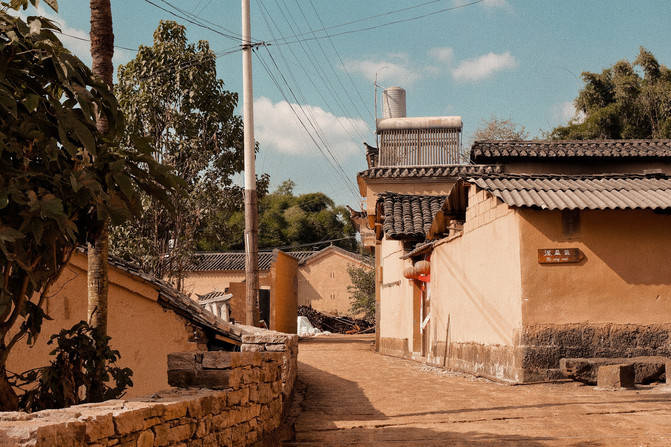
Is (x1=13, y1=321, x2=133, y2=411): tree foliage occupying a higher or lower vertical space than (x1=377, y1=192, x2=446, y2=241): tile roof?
lower

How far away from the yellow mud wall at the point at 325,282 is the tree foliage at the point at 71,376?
39032 millimetres

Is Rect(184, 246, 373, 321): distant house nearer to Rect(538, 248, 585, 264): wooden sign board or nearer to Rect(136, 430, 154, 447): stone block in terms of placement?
Rect(538, 248, 585, 264): wooden sign board

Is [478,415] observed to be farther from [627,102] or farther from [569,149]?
[627,102]

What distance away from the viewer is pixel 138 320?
975 cm

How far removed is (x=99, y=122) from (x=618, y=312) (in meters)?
7.46

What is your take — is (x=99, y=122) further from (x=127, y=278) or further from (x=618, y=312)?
(x=618, y=312)

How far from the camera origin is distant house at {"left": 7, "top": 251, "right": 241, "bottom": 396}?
9.16 meters

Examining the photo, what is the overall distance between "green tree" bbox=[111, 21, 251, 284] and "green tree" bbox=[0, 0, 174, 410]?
1325 centimetres

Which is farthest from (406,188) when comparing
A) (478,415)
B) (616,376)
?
(478,415)

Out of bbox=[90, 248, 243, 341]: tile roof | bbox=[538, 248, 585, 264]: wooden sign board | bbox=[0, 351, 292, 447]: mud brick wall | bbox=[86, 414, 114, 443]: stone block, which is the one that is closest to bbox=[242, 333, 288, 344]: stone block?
bbox=[90, 248, 243, 341]: tile roof

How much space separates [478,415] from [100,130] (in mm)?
4957

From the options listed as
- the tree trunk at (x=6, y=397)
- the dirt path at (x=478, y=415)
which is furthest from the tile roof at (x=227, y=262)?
the tree trunk at (x=6, y=397)

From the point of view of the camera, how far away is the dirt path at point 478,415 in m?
6.46

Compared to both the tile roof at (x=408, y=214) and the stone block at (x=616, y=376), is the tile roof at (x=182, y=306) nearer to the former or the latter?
the stone block at (x=616, y=376)
